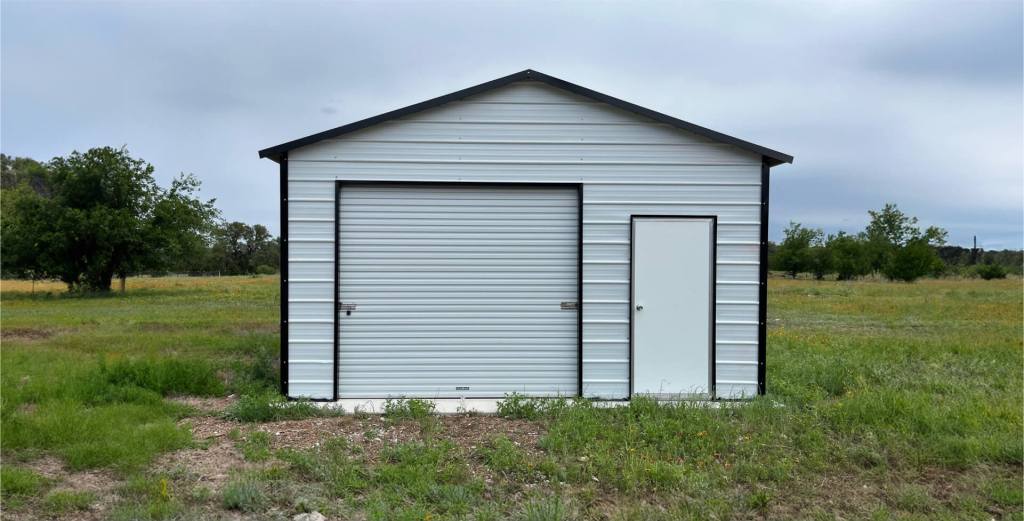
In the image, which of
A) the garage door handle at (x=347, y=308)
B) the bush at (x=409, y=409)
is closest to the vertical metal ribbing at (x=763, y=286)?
the bush at (x=409, y=409)

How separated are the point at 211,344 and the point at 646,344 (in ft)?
26.8

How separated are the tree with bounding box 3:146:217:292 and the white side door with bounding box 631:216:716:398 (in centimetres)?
2509

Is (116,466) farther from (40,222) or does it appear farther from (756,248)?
(40,222)

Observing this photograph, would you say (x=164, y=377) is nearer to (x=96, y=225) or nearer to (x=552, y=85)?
(x=552, y=85)

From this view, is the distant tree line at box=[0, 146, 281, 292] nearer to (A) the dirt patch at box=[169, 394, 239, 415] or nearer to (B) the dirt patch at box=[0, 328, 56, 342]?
(B) the dirt patch at box=[0, 328, 56, 342]

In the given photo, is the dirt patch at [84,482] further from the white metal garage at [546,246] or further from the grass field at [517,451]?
the white metal garage at [546,246]

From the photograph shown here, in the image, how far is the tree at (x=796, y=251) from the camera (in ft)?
195

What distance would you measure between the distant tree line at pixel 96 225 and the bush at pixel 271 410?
22989 millimetres

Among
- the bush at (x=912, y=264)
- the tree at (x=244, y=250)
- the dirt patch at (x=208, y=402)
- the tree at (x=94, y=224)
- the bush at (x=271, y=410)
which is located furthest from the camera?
the tree at (x=244, y=250)

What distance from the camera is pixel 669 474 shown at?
4973 mm

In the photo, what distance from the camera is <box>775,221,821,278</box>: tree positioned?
195ft

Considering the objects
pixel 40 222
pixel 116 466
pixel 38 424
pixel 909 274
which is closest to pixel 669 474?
pixel 116 466

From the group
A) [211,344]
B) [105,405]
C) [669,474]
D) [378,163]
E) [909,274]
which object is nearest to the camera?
[669,474]

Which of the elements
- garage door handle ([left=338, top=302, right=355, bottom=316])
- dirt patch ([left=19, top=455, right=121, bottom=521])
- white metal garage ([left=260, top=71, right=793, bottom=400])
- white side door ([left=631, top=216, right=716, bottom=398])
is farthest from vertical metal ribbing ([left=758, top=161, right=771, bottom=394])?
dirt patch ([left=19, top=455, right=121, bottom=521])
